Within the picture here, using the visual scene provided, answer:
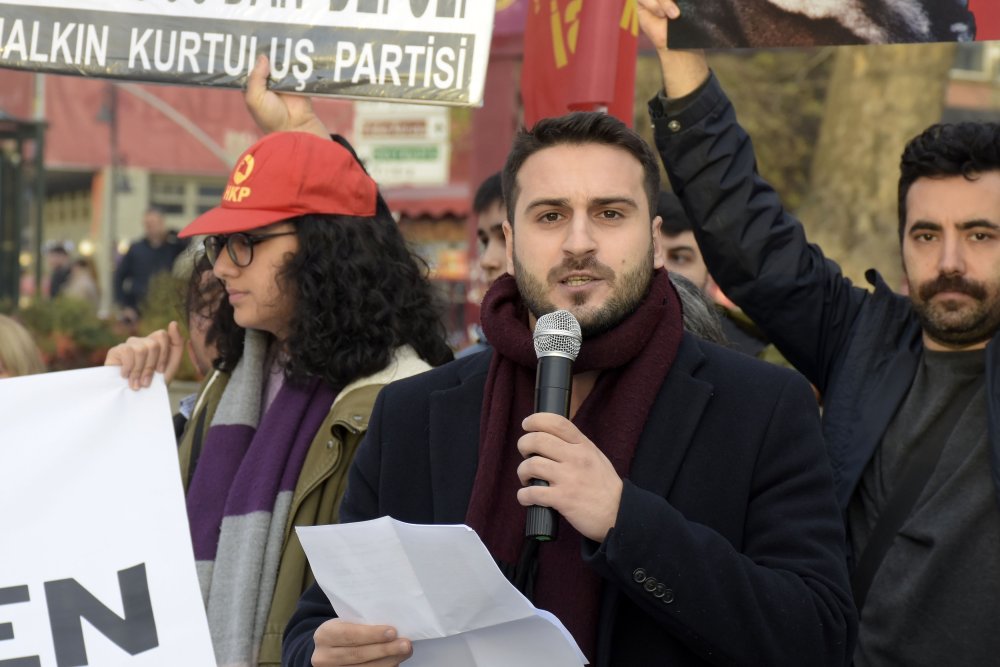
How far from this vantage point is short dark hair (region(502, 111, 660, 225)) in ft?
9.02

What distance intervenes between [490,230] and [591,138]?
8.92 feet

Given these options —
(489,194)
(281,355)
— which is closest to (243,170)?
(281,355)

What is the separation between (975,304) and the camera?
11.1 ft

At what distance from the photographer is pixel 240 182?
12.1 feet

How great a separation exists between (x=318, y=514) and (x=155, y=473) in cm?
40

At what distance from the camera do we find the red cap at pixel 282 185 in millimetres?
3646

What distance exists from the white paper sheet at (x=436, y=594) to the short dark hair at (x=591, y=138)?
792 mm

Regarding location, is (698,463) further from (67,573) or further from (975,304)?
(67,573)

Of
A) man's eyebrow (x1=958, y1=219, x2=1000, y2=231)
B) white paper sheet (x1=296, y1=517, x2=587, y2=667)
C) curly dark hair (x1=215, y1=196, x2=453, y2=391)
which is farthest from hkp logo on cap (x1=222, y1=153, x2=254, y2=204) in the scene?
man's eyebrow (x1=958, y1=219, x2=1000, y2=231)

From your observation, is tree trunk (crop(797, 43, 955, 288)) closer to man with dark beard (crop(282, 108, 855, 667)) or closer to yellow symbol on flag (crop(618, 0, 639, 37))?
yellow symbol on flag (crop(618, 0, 639, 37))

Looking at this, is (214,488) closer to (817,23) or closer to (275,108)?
(275,108)

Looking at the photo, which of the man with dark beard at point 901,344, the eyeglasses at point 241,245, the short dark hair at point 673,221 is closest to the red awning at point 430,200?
the short dark hair at point 673,221

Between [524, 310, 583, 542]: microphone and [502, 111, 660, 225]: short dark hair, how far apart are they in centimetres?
38

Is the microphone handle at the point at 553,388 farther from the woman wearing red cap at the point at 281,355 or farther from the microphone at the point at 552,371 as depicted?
the woman wearing red cap at the point at 281,355
